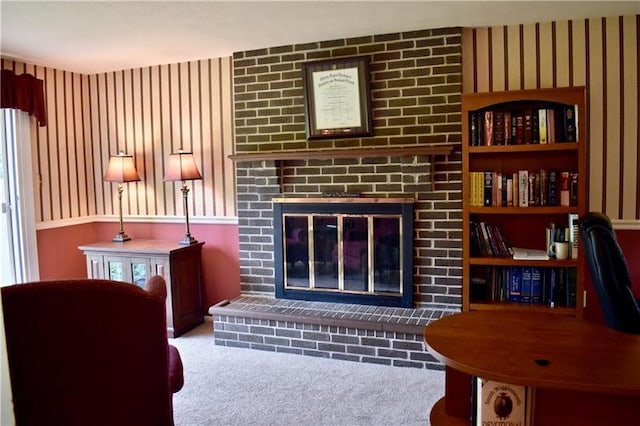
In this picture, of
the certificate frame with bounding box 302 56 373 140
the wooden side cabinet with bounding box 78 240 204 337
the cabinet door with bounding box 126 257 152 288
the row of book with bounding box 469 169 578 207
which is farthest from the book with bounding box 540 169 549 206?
the cabinet door with bounding box 126 257 152 288

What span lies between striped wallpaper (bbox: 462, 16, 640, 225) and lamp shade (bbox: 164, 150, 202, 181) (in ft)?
8.08

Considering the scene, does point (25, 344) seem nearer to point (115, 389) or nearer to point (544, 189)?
point (115, 389)

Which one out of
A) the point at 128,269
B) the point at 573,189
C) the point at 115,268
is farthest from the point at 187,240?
the point at 573,189

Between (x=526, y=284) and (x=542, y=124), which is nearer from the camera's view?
(x=542, y=124)

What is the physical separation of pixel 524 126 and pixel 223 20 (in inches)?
80.7

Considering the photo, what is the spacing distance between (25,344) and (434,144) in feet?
8.72

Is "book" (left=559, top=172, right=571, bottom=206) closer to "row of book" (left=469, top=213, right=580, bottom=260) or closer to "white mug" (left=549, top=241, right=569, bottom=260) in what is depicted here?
"row of book" (left=469, top=213, right=580, bottom=260)

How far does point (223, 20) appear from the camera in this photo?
3.11m

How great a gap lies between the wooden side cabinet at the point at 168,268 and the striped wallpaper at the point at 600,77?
280cm

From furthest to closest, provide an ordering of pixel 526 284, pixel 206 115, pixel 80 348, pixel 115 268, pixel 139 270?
1. pixel 206 115
2. pixel 115 268
3. pixel 139 270
4. pixel 526 284
5. pixel 80 348

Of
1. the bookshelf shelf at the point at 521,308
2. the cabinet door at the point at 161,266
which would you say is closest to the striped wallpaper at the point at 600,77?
the bookshelf shelf at the point at 521,308

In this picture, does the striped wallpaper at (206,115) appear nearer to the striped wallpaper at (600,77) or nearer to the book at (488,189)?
the striped wallpaper at (600,77)

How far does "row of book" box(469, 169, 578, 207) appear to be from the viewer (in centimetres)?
316

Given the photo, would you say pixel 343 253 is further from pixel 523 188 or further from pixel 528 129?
pixel 528 129
